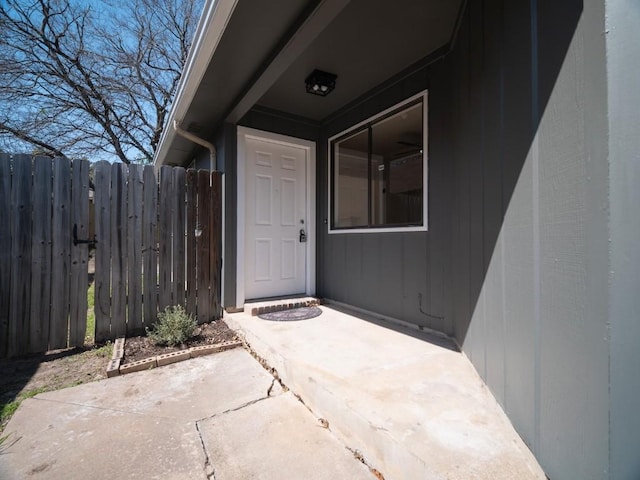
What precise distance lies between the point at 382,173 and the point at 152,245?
2.58m

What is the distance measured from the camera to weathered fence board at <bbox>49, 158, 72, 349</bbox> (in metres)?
2.77

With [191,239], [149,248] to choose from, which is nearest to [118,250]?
[149,248]

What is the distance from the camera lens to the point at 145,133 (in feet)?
37.8

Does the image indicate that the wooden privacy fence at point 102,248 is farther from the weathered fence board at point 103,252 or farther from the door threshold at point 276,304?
the door threshold at point 276,304

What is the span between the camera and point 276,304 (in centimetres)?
367

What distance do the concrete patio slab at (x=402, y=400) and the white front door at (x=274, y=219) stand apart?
116 cm

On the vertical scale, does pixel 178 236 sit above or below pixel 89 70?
below

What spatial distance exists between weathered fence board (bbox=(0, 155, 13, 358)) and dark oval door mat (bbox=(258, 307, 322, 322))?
2169 mm

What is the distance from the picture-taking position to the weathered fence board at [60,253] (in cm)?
277

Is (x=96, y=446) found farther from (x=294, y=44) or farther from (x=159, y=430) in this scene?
(x=294, y=44)

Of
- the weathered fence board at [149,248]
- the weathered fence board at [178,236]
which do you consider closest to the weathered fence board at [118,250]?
the weathered fence board at [149,248]

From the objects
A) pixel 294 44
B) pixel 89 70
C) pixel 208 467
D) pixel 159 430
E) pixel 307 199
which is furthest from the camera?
pixel 89 70

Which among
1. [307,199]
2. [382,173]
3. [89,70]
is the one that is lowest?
[307,199]

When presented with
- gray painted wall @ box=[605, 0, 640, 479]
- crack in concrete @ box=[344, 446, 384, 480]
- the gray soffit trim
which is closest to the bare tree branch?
the gray soffit trim
